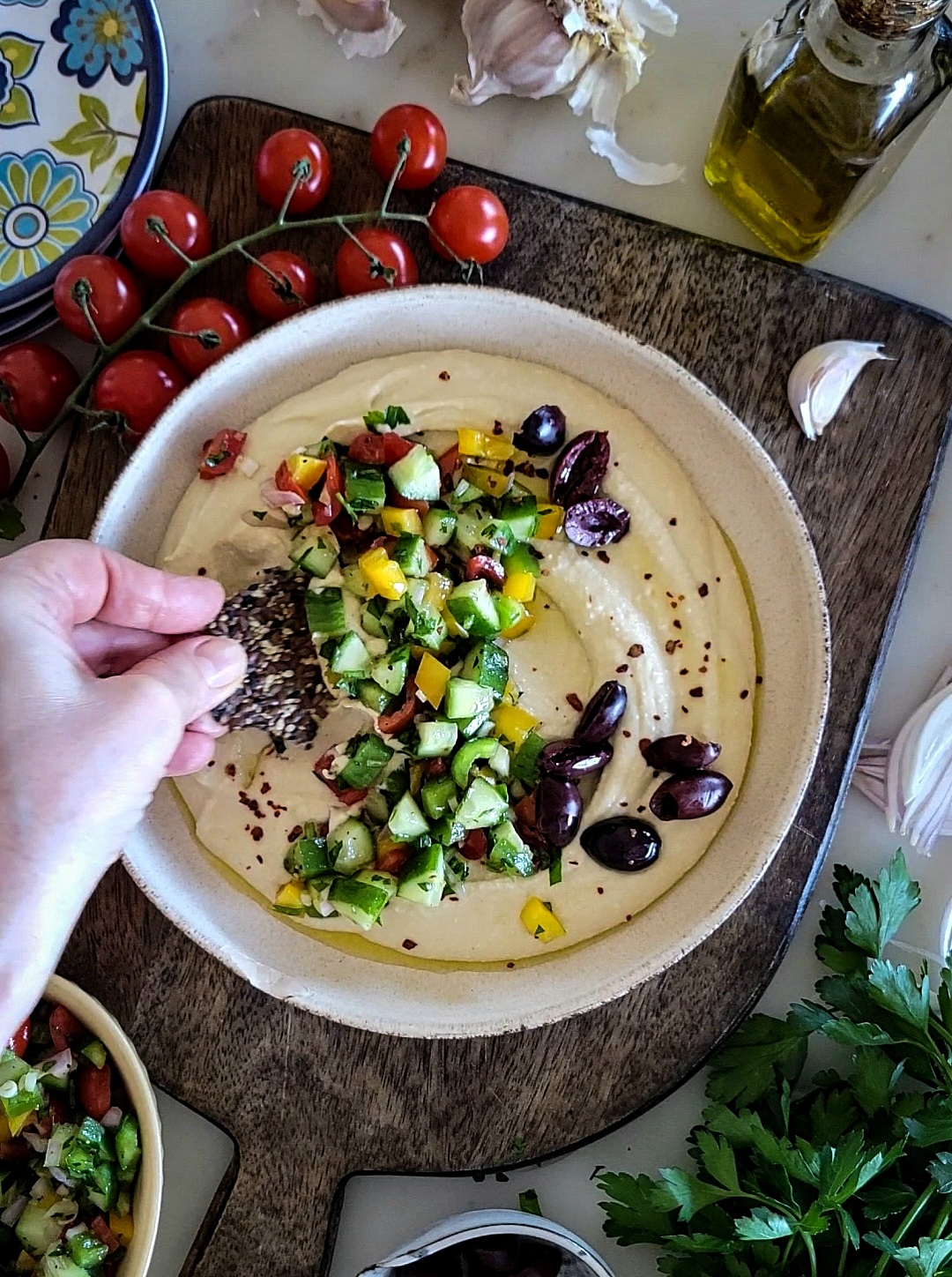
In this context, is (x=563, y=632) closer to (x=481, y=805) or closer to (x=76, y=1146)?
(x=481, y=805)

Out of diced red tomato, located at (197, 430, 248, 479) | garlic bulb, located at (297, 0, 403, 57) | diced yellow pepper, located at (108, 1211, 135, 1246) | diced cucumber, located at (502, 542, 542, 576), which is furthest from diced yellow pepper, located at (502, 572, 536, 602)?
diced yellow pepper, located at (108, 1211, 135, 1246)

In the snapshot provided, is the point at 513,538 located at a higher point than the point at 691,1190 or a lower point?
Result: higher

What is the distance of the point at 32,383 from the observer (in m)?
1.67

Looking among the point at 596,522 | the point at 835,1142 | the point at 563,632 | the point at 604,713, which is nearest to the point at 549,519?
the point at 596,522

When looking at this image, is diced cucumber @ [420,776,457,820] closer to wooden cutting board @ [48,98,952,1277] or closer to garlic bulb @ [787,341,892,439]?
wooden cutting board @ [48,98,952,1277]

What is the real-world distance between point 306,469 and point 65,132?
74 cm

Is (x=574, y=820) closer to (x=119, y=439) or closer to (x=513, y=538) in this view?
(x=513, y=538)

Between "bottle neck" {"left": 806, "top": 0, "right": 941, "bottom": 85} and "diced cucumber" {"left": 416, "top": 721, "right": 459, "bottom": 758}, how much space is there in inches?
39.4

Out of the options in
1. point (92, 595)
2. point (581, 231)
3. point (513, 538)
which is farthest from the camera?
point (581, 231)

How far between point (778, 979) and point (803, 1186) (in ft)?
0.96

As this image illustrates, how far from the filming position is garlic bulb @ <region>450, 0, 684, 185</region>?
5.26ft

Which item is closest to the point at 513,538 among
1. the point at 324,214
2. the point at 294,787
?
the point at 294,787

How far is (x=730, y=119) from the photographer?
5.25ft

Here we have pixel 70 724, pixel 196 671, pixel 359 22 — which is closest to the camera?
pixel 70 724
